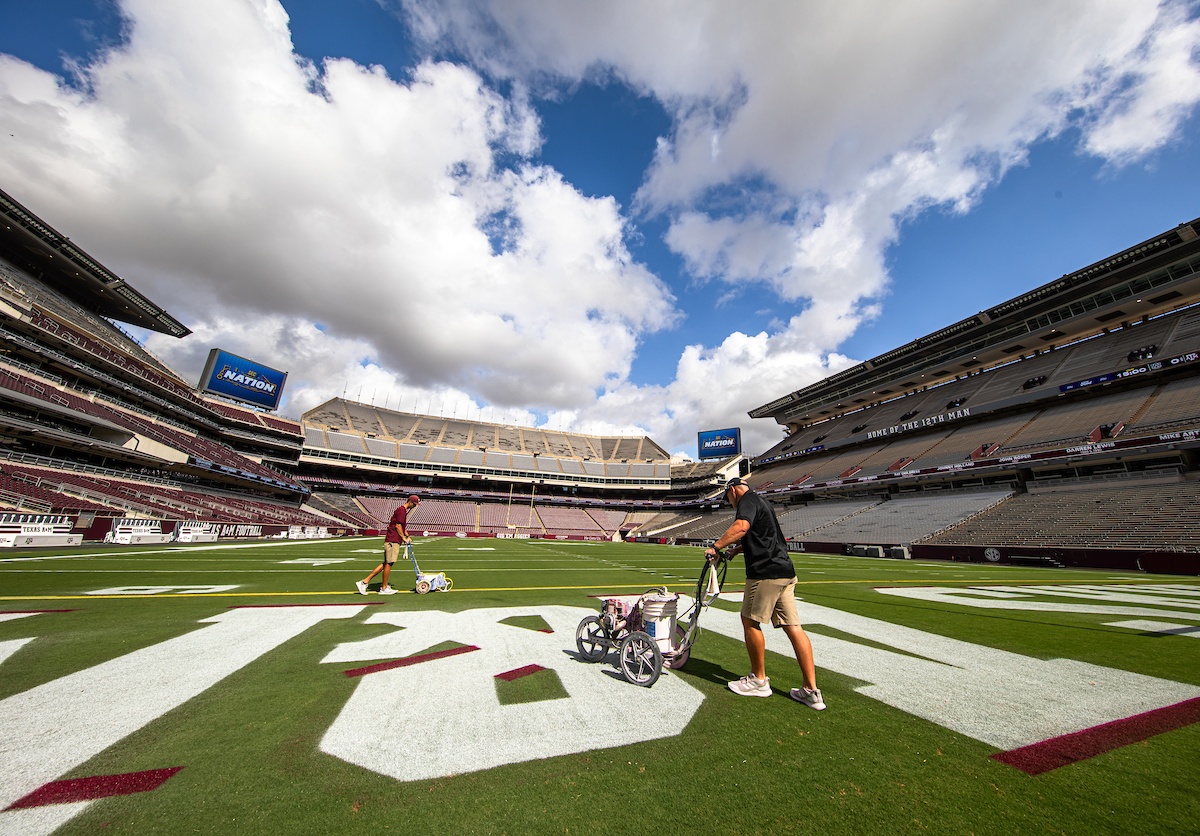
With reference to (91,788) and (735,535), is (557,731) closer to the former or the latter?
(735,535)

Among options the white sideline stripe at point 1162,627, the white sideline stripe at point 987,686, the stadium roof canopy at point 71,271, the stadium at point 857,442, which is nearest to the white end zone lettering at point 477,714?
the white sideline stripe at point 987,686

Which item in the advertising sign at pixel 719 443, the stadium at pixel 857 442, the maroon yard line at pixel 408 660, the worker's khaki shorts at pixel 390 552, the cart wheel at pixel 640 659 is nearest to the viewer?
the cart wheel at pixel 640 659

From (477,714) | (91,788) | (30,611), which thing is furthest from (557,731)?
(30,611)

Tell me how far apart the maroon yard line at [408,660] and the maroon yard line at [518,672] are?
2.80 ft

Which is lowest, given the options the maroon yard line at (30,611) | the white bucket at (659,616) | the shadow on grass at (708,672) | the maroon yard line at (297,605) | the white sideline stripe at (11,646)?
the shadow on grass at (708,672)

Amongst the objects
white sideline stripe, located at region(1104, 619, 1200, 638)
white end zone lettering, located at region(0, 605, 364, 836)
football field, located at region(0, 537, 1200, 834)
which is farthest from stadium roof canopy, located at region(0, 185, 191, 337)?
white sideline stripe, located at region(1104, 619, 1200, 638)

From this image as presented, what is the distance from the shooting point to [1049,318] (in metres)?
41.7

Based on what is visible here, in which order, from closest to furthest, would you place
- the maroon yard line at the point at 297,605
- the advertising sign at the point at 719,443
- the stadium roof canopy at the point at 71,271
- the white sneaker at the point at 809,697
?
the white sneaker at the point at 809,697
the maroon yard line at the point at 297,605
the stadium roof canopy at the point at 71,271
the advertising sign at the point at 719,443

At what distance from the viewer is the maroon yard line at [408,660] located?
419cm

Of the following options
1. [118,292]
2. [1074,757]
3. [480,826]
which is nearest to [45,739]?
[480,826]

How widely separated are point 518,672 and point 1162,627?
9154 millimetres

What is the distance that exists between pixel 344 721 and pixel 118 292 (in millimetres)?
50684

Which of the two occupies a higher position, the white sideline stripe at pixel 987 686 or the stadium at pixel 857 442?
the stadium at pixel 857 442

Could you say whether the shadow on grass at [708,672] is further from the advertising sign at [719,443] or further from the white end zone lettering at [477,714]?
the advertising sign at [719,443]
